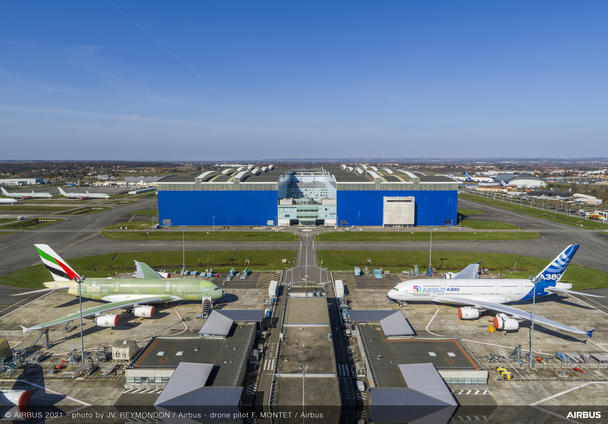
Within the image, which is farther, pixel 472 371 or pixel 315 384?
pixel 472 371

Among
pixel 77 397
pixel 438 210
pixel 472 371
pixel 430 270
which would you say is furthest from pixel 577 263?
pixel 77 397

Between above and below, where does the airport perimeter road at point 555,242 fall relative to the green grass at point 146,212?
below

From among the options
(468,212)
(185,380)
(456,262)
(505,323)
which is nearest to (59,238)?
(185,380)

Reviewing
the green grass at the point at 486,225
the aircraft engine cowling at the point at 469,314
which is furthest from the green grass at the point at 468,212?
the aircraft engine cowling at the point at 469,314

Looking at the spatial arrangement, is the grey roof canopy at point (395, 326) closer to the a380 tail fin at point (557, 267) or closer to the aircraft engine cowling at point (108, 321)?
the a380 tail fin at point (557, 267)

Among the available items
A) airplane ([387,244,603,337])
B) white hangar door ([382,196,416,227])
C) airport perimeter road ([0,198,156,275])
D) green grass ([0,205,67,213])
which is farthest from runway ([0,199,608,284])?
green grass ([0,205,67,213])

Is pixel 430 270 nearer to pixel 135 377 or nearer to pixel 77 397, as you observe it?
pixel 135 377

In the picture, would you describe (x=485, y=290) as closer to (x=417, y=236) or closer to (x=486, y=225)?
(x=417, y=236)
